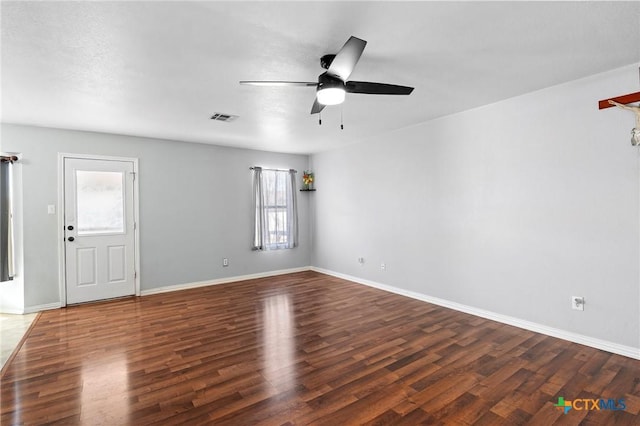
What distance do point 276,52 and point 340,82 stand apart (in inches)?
23.1

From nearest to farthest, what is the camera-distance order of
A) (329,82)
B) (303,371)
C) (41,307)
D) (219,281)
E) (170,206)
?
(329,82) → (303,371) → (41,307) → (170,206) → (219,281)

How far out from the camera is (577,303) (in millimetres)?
3188

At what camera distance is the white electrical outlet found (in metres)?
3.16

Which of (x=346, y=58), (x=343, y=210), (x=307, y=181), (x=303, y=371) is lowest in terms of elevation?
(x=303, y=371)

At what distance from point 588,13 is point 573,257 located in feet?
7.28

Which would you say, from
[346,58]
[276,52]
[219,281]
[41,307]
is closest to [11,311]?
[41,307]

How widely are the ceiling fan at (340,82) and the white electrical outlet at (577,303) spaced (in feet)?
8.71

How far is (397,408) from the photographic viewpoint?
2.17m

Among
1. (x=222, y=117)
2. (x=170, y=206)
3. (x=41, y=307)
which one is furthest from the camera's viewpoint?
(x=170, y=206)

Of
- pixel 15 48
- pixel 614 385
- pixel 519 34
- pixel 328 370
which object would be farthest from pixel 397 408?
pixel 15 48

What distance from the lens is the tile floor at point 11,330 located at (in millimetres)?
3144

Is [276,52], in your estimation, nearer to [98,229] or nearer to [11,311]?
[98,229]

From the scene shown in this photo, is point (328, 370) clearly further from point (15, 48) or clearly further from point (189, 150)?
point (189, 150)

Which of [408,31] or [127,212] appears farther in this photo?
[127,212]
